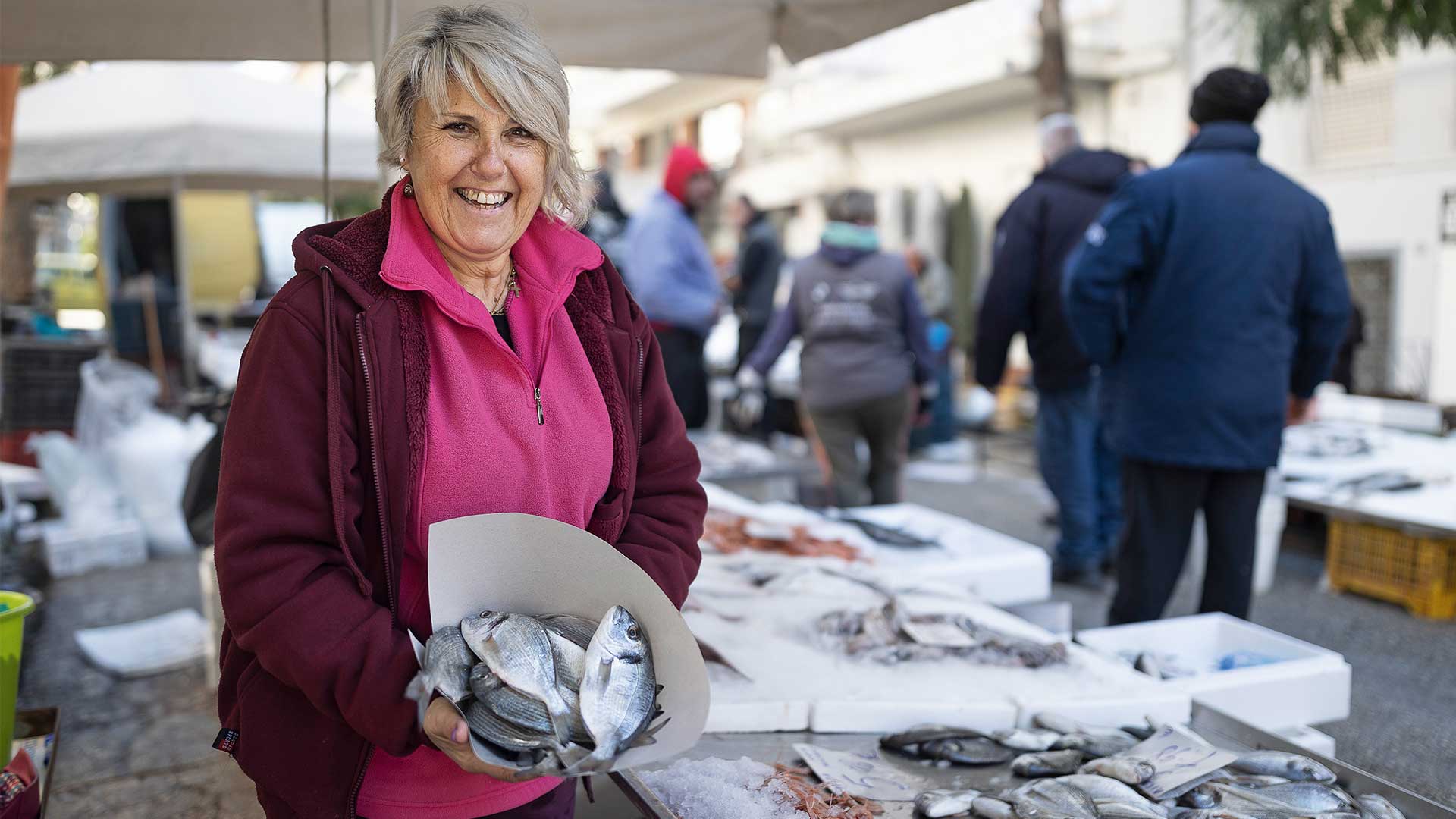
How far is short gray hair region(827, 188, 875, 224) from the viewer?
586cm

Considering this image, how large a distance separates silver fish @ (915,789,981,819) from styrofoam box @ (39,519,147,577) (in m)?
5.50

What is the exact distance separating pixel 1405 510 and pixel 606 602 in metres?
4.84

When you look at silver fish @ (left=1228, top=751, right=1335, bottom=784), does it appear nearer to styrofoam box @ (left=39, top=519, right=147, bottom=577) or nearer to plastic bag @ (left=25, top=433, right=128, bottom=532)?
styrofoam box @ (left=39, top=519, right=147, bottom=577)

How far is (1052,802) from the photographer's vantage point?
80.3 inches

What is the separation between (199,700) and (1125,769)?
11.6 ft

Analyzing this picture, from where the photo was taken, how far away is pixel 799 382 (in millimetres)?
6215

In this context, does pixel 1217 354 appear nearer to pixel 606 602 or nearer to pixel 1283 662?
pixel 1283 662

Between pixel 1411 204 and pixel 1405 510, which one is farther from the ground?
pixel 1411 204

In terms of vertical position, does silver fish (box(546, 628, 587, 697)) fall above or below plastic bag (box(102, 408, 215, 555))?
above

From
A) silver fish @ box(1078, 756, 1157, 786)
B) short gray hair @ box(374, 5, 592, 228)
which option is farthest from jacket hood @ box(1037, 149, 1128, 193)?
short gray hair @ box(374, 5, 592, 228)

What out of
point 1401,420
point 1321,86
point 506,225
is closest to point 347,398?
point 506,225

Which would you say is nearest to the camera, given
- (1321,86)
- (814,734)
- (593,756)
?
(593,756)

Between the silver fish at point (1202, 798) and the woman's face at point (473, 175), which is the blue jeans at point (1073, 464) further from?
the woman's face at point (473, 175)

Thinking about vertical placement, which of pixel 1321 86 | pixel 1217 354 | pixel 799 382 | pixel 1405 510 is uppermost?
pixel 1321 86
